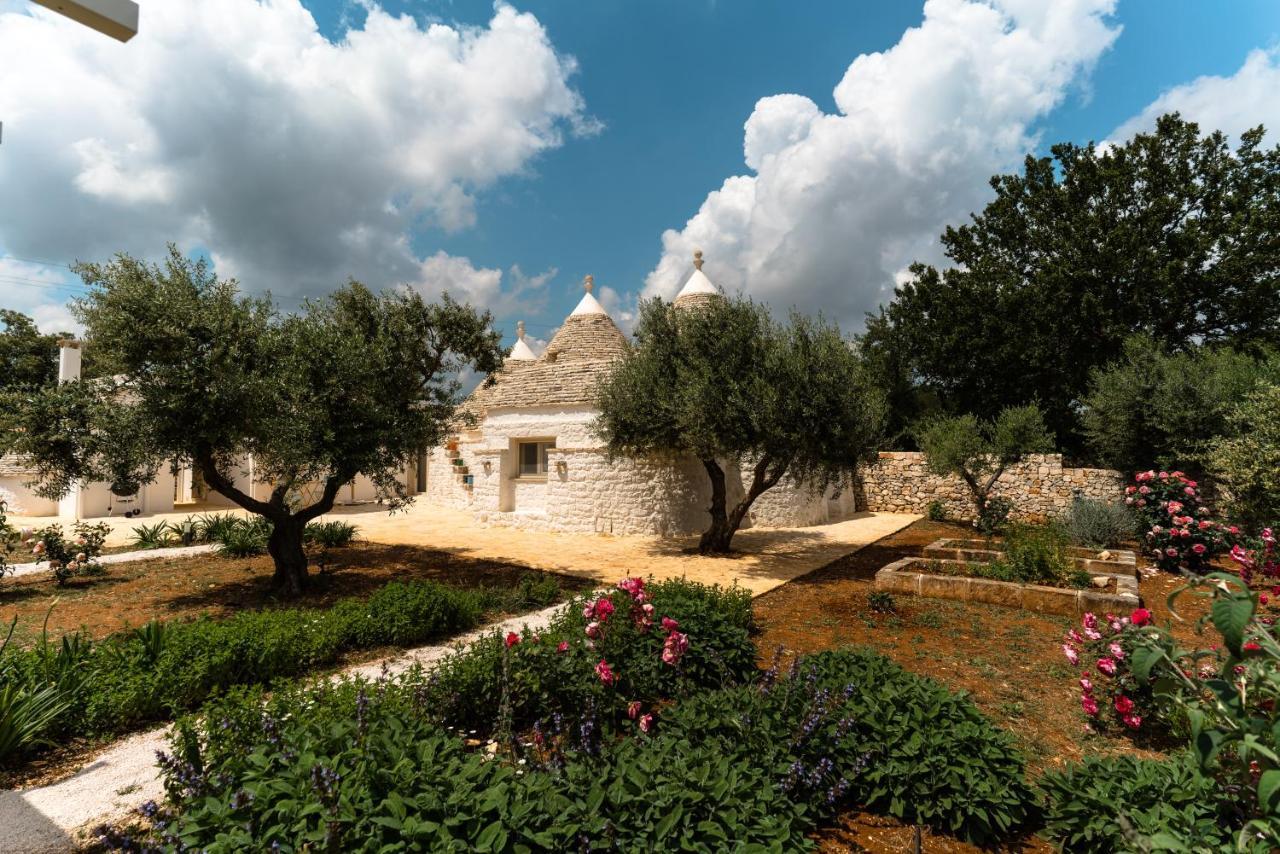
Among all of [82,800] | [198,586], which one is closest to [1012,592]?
[82,800]

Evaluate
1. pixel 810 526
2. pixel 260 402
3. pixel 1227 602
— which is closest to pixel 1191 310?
pixel 810 526

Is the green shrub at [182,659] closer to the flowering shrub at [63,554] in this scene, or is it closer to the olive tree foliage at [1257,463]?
the flowering shrub at [63,554]

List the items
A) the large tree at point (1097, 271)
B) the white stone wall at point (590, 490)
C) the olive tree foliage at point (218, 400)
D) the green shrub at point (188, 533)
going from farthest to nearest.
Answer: the large tree at point (1097, 271) < the white stone wall at point (590, 490) < the green shrub at point (188, 533) < the olive tree foliage at point (218, 400)

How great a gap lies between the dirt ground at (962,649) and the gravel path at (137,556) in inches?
487

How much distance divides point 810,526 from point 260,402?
15.2 m

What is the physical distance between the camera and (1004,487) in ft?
63.5

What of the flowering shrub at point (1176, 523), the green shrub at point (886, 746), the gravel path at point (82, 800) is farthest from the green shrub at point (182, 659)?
the flowering shrub at point (1176, 523)

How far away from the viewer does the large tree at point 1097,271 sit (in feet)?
71.2

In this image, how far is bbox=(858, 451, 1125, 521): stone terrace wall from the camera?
1812cm

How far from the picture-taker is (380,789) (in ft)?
8.96

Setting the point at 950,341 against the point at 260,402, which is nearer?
the point at 260,402

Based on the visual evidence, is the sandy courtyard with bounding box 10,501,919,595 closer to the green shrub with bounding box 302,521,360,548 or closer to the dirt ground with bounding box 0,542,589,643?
the green shrub with bounding box 302,521,360,548

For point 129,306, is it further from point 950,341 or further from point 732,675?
point 950,341

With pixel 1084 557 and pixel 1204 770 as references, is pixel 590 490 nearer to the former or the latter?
pixel 1084 557
